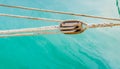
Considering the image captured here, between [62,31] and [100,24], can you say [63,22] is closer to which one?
[62,31]

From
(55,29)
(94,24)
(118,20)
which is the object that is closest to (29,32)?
(55,29)

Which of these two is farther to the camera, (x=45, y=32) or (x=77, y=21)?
(x=45, y=32)

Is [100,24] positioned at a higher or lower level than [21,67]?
higher

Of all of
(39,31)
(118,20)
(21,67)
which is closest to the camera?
(118,20)

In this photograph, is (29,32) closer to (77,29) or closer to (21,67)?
(77,29)

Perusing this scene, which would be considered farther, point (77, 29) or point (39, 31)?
point (39, 31)

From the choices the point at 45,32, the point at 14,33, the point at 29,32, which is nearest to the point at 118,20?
the point at 45,32

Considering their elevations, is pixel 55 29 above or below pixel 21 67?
above

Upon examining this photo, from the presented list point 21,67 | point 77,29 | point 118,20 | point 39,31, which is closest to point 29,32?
point 39,31

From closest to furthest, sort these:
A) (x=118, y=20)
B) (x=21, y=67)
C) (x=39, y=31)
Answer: (x=118, y=20)
(x=39, y=31)
(x=21, y=67)
